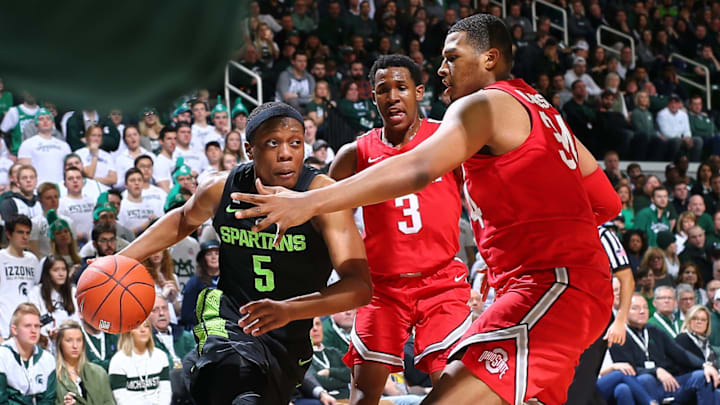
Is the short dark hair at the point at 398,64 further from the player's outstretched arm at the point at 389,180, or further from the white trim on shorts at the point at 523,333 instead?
the white trim on shorts at the point at 523,333

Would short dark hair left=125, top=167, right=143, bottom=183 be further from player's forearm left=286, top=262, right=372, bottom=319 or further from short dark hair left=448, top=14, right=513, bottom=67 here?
short dark hair left=448, top=14, right=513, bottom=67

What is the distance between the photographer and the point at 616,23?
1642cm

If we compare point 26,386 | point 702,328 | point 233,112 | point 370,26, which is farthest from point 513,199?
point 370,26

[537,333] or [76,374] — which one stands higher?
[537,333]

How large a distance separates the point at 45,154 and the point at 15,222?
4.32ft

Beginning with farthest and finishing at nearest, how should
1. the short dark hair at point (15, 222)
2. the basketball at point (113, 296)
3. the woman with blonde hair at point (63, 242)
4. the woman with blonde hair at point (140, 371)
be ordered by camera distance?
1. the woman with blonde hair at point (63, 242)
2. the short dark hair at point (15, 222)
3. the woman with blonde hair at point (140, 371)
4. the basketball at point (113, 296)

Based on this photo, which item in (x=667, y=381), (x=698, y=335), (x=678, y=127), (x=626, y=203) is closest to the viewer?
(x=667, y=381)

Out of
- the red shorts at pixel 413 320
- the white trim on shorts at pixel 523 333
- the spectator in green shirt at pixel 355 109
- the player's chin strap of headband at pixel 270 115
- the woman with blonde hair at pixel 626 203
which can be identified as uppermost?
the player's chin strap of headband at pixel 270 115

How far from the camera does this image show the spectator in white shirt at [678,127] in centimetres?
1407

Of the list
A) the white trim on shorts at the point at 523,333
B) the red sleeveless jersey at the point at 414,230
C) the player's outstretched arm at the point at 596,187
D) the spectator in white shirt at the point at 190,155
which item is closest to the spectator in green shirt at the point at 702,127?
the spectator in white shirt at the point at 190,155

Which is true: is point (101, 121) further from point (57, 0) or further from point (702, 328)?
point (702, 328)

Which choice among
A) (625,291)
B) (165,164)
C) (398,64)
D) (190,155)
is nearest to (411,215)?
(398,64)

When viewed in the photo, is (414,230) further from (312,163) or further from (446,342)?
(312,163)

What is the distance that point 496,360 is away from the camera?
9.05 ft
